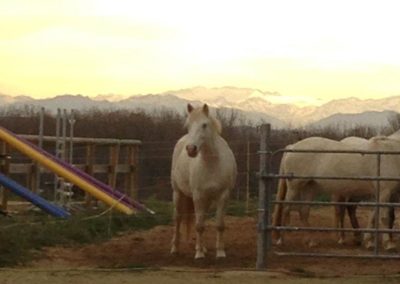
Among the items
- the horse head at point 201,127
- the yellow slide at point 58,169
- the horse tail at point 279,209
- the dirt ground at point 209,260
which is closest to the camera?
the dirt ground at point 209,260

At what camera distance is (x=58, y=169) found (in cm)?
1576

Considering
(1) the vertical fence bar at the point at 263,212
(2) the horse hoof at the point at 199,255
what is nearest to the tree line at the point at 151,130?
(2) the horse hoof at the point at 199,255

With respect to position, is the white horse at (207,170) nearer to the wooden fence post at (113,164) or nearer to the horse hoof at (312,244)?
the horse hoof at (312,244)

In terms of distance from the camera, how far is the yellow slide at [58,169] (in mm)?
15648

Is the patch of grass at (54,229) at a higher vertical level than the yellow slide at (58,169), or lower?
lower

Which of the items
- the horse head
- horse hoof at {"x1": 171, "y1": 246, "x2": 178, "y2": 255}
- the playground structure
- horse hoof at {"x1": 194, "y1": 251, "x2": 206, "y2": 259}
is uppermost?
the horse head

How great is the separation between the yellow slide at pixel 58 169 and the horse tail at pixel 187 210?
294 centimetres

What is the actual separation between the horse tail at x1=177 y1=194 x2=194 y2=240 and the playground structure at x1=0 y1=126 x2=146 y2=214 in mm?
3025

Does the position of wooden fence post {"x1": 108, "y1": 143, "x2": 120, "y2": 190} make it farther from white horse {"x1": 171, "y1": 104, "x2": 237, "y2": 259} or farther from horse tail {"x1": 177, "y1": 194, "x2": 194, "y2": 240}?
white horse {"x1": 171, "y1": 104, "x2": 237, "y2": 259}

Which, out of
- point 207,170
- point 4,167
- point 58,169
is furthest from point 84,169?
point 207,170

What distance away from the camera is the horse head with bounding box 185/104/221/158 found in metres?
11.2

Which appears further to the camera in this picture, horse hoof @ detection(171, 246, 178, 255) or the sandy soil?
horse hoof @ detection(171, 246, 178, 255)

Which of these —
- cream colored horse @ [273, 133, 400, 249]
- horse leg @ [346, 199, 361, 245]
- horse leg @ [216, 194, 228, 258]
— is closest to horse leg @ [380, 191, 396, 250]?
cream colored horse @ [273, 133, 400, 249]

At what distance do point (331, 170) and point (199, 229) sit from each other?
98.9 inches
